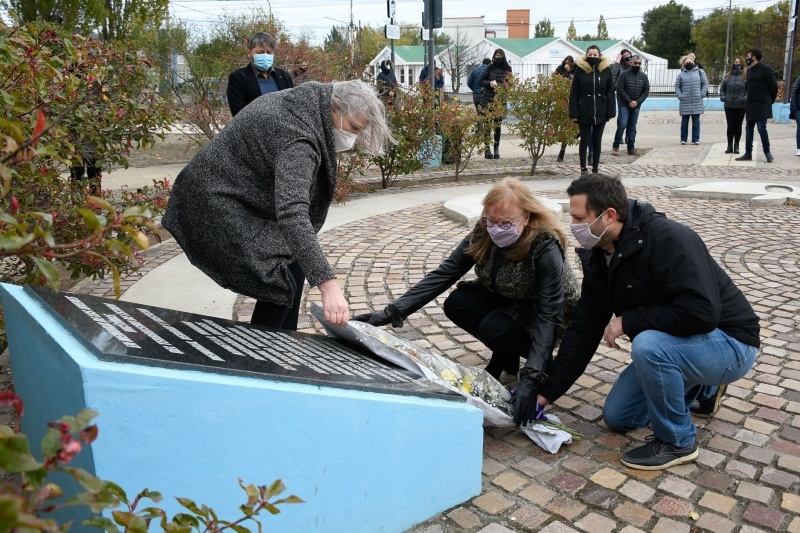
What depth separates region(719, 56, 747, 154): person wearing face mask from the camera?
1290 cm

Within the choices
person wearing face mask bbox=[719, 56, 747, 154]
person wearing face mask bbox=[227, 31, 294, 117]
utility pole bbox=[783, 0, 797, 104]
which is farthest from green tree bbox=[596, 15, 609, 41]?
person wearing face mask bbox=[227, 31, 294, 117]

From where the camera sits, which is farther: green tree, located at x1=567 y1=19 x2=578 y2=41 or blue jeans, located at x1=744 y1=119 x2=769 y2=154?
green tree, located at x1=567 y1=19 x2=578 y2=41

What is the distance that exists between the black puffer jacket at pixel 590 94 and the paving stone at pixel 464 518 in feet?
29.0

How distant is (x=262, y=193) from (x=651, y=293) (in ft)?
5.41

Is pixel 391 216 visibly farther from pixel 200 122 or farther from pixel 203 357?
pixel 203 357

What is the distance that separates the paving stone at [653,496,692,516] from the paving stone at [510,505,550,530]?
1.43ft

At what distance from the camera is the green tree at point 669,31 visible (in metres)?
66.4

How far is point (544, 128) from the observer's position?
1139 cm

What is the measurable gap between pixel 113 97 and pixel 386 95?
23.6ft

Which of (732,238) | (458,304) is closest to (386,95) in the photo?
(732,238)

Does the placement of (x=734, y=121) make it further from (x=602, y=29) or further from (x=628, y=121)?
(x=602, y=29)

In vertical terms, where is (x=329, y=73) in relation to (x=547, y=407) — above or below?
above

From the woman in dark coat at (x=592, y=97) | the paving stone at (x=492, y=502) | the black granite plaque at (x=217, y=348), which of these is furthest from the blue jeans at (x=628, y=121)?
the black granite plaque at (x=217, y=348)

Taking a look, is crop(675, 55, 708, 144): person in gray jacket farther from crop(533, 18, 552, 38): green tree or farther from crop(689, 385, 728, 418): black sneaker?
crop(533, 18, 552, 38): green tree
